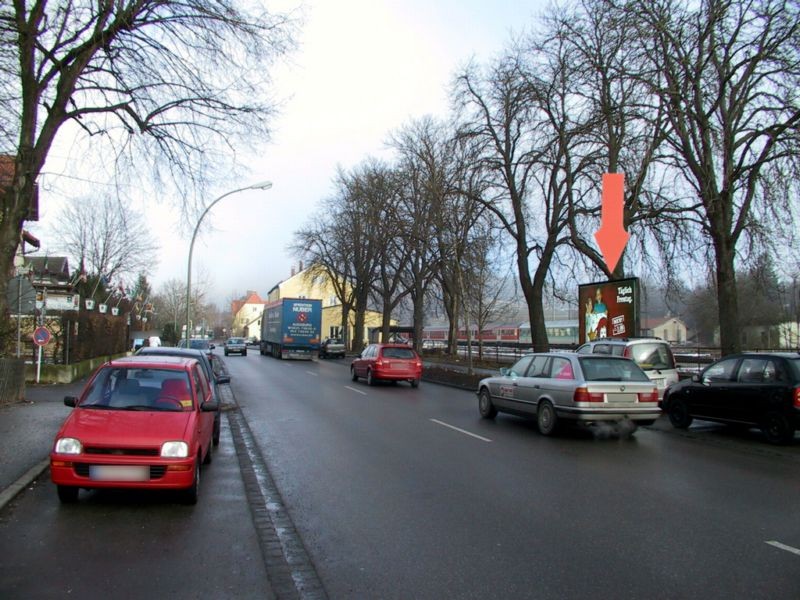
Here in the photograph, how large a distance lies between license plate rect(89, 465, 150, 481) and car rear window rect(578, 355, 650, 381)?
24.0 feet

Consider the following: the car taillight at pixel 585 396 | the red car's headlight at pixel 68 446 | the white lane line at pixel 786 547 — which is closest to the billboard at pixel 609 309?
the car taillight at pixel 585 396

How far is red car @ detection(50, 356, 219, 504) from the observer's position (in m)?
5.82

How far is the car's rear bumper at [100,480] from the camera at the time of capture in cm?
580

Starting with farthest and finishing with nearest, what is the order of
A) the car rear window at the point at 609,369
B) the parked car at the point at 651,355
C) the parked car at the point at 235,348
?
the parked car at the point at 235,348 < the parked car at the point at 651,355 < the car rear window at the point at 609,369

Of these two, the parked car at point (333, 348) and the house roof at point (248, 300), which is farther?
the house roof at point (248, 300)

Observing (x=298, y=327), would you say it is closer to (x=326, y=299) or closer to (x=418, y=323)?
(x=418, y=323)

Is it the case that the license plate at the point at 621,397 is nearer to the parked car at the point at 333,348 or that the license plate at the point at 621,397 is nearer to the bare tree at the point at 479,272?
the bare tree at the point at 479,272

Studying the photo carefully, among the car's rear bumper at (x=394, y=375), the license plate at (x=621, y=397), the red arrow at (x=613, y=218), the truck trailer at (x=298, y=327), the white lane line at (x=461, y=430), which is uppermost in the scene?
Result: the red arrow at (x=613, y=218)

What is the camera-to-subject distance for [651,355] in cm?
1389

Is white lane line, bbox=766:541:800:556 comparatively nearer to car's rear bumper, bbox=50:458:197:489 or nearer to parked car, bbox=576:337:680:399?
car's rear bumper, bbox=50:458:197:489

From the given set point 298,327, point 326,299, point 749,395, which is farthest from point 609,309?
point 326,299

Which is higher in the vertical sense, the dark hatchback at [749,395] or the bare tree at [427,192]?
the bare tree at [427,192]

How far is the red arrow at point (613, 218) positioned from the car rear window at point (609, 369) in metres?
10.6

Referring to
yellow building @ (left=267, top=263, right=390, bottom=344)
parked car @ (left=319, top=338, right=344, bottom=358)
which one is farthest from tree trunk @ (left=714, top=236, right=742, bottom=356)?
yellow building @ (left=267, top=263, right=390, bottom=344)
